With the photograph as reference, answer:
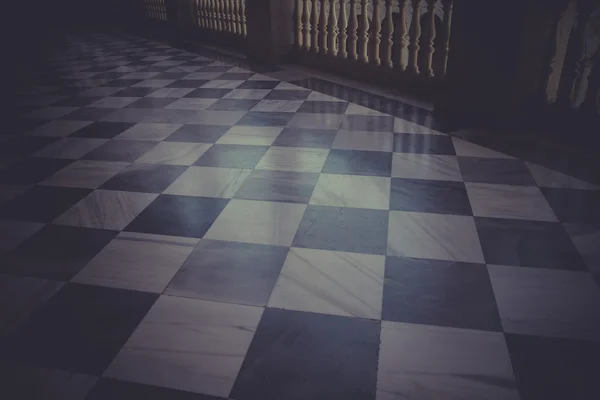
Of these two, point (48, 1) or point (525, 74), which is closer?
point (525, 74)

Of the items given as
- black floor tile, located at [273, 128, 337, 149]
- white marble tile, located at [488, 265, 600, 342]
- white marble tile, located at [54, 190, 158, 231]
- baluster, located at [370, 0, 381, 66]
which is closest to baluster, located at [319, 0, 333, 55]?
baluster, located at [370, 0, 381, 66]

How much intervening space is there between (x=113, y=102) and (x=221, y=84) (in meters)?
0.88

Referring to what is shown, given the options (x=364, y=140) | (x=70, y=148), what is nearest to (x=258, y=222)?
(x=364, y=140)

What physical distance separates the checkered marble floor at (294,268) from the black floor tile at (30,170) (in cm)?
1

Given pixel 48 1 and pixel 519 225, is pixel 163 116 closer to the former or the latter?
pixel 519 225

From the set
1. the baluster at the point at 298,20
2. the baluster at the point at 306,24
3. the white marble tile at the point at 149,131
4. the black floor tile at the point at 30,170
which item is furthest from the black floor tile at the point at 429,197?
the baluster at the point at 298,20

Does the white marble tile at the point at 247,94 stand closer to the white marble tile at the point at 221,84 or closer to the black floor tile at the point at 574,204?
the white marble tile at the point at 221,84

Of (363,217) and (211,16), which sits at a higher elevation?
(211,16)

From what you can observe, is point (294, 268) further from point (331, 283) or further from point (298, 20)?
point (298, 20)

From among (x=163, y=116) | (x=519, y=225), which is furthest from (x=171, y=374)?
(x=163, y=116)

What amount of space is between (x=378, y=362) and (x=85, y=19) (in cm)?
1031

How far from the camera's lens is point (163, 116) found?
3070mm

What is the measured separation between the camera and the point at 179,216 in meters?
1.78

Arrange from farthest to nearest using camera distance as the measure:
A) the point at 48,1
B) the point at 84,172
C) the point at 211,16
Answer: the point at 48,1, the point at 211,16, the point at 84,172
